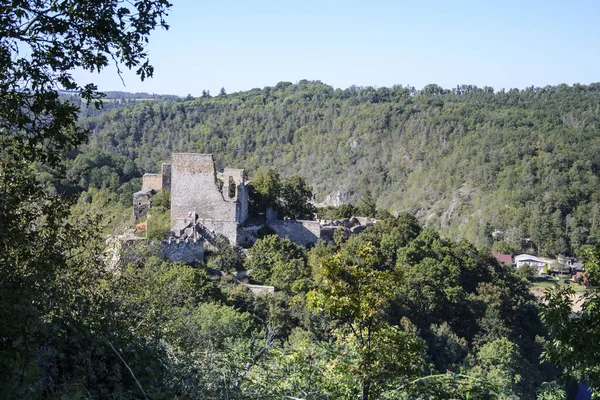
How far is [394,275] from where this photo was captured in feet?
28.6

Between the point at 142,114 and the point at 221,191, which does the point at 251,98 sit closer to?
the point at 142,114

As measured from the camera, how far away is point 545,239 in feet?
191

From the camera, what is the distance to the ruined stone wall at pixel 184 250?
20.7 m

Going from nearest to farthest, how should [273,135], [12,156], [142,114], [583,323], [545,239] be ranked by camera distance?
[12,156] < [583,323] < [545,239] < [142,114] < [273,135]

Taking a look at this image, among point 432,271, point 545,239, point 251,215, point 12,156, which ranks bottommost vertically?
point 545,239

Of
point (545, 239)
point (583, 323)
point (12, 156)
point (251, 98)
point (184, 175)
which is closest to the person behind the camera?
point (12, 156)

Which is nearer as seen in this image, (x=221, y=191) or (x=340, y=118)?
(x=221, y=191)

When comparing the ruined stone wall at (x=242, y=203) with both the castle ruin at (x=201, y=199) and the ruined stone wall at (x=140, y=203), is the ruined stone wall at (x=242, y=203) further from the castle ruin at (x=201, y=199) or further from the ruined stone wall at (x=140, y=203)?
the ruined stone wall at (x=140, y=203)

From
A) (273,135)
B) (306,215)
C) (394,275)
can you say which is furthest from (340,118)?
(394,275)

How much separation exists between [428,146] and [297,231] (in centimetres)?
6318

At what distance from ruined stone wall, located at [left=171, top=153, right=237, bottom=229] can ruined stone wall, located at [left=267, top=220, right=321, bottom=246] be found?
101 inches

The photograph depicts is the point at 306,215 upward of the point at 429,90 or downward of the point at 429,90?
downward

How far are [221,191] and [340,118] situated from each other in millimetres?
76760

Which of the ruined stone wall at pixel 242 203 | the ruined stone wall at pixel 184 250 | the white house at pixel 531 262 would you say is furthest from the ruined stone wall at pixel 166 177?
the white house at pixel 531 262
